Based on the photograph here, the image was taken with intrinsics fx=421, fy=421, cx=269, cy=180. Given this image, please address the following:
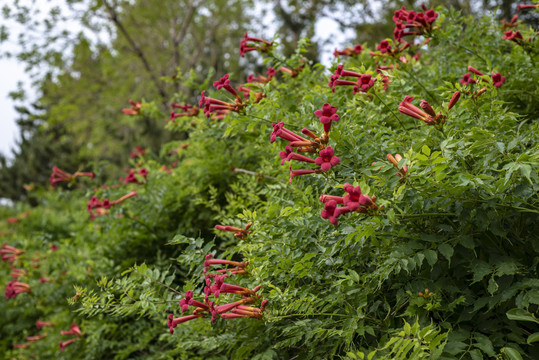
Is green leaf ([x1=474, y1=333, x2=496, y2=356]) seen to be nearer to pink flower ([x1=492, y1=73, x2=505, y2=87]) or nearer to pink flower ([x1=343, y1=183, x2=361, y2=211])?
pink flower ([x1=343, y1=183, x2=361, y2=211])

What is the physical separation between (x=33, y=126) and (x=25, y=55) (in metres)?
17.4

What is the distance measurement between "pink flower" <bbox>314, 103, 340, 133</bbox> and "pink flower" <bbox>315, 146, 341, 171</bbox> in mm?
166

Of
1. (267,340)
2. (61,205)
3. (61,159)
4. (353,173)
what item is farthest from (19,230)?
(61,159)

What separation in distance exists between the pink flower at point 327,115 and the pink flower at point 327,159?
166mm

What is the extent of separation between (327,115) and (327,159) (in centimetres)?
26

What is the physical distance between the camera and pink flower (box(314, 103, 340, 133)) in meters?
1.96

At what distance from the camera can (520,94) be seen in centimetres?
313

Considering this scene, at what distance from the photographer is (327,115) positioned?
2020 millimetres

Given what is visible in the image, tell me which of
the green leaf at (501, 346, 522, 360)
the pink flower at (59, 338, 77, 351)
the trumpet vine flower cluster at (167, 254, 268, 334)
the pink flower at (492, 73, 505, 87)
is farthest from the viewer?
the pink flower at (59, 338, 77, 351)

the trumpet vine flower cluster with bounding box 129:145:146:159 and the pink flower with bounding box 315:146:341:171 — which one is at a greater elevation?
the trumpet vine flower cluster with bounding box 129:145:146:159

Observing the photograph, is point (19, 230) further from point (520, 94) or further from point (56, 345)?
point (520, 94)

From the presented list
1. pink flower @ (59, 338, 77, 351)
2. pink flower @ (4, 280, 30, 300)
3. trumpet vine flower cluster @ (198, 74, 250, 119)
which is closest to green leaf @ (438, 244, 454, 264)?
trumpet vine flower cluster @ (198, 74, 250, 119)

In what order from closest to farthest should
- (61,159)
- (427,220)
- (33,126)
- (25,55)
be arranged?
(427,220) → (25,55) → (61,159) → (33,126)

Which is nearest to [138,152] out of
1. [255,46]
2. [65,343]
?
[65,343]
